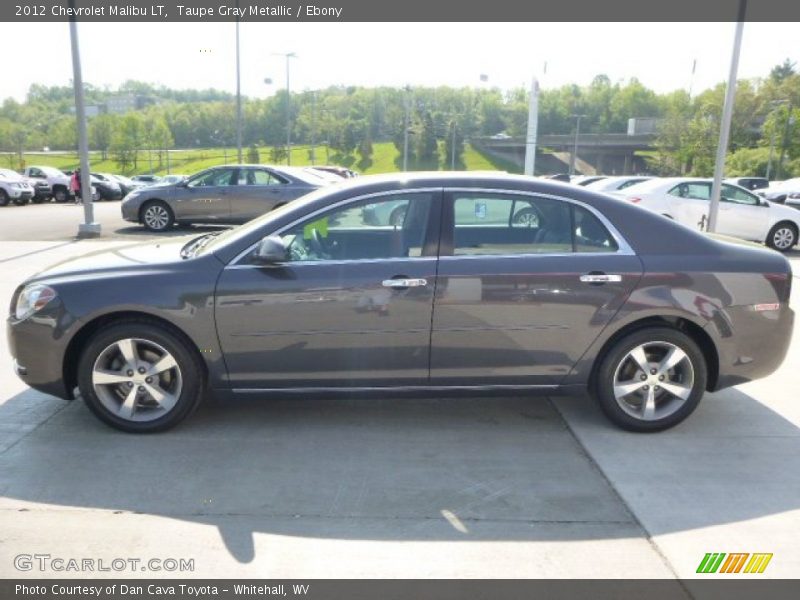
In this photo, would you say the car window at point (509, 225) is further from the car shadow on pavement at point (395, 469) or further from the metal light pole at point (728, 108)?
the metal light pole at point (728, 108)

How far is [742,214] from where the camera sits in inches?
508

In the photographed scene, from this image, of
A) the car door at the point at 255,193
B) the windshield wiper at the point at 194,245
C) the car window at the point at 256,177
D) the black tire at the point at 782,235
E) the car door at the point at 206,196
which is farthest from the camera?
the car door at the point at 206,196

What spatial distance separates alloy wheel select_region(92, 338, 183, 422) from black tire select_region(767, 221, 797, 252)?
1291 cm

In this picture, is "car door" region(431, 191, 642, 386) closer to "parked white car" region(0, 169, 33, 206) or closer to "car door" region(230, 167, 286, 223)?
"car door" region(230, 167, 286, 223)

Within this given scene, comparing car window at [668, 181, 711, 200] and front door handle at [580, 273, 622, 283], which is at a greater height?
car window at [668, 181, 711, 200]

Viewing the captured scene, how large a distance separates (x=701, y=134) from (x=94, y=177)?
57019 millimetres

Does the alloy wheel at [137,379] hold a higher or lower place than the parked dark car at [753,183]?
lower

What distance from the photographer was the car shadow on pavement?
3.09 m

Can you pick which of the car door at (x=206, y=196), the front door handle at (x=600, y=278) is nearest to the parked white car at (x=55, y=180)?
the car door at (x=206, y=196)

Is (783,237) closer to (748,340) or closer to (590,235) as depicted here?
(748,340)

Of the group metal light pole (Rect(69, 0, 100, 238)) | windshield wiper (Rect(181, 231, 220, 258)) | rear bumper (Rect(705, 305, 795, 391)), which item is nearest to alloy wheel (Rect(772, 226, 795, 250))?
rear bumper (Rect(705, 305, 795, 391))

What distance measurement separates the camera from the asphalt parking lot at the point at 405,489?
283 cm

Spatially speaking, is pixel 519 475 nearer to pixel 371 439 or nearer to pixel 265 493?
pixel 371 439

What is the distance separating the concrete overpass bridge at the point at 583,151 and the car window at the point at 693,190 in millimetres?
72034
